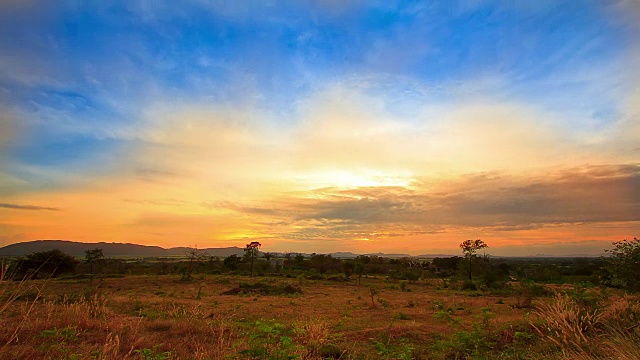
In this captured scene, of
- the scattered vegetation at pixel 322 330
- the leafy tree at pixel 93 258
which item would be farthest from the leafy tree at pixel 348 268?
the leafy tree at pixel 93 258

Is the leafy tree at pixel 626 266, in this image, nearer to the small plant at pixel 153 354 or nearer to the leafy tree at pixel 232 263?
the small plant at pixel 153 354

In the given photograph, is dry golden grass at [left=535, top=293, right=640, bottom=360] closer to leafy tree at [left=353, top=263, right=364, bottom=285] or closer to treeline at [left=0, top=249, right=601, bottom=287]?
treeline at [left=0, top=249, right=601, bottom=287]

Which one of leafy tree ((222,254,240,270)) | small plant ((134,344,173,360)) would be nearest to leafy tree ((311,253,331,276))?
leafy tree ((222,254,240,270))

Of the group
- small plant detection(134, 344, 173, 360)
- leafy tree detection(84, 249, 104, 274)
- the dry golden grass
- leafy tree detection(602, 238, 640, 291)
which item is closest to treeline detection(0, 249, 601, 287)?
leafy tree detection(84, 249, 104, 274)

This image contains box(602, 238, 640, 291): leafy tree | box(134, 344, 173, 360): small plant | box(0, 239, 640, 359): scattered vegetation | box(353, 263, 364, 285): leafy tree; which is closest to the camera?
box(134, 344, 173, 360): small plant

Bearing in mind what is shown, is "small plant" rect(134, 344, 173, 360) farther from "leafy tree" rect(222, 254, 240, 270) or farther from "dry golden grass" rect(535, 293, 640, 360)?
"leafy tree" rect(222, 254, 240, 270)

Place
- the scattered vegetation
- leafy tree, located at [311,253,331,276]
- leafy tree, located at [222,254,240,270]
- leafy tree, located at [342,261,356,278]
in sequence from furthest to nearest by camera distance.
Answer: leafy tree, located at [222,254,240,270], leafy tree, located at [311,253,331,276], leafy tree, located at [342,261,356,278], the scattered vegetation

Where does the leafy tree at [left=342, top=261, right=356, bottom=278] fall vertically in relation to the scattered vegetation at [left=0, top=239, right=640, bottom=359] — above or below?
below

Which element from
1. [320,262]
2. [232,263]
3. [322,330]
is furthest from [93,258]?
Result: [322,330]

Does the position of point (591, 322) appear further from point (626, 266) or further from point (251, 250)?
point (251, 250)

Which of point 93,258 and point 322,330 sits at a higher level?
point 93,258

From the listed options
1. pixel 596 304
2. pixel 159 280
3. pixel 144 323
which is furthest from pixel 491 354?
pixel 159 280

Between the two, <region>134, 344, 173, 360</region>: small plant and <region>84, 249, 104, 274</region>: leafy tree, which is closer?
<region>134, 344, 173, 360</region>: small plant

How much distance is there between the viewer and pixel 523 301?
24.4 metres
